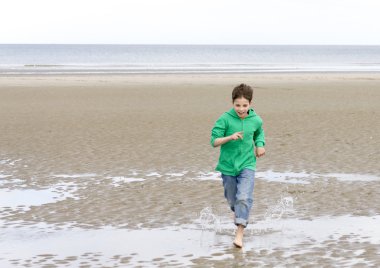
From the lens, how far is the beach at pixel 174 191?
682cm

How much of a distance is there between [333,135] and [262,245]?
9305 millimetres

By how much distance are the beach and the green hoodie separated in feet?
2.45

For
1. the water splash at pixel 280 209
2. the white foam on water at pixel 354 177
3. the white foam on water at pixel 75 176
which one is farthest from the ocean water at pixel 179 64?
the water splash at pixel 280 209

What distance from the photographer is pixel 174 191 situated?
9.97 metres

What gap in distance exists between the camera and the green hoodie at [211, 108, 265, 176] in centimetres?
705

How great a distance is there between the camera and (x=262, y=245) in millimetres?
7031

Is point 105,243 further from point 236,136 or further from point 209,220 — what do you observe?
point 236,136

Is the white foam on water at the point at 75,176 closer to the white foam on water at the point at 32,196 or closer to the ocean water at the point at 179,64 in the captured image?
the white foam on water at the point at 32,196

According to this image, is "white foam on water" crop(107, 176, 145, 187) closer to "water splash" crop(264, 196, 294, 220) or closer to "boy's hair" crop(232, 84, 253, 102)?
"water splash" crop(264, 196, 294, 220)

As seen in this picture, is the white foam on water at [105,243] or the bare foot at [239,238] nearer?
the white foam on water at [105,243]

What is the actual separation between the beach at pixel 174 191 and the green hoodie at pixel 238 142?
29.5 inches

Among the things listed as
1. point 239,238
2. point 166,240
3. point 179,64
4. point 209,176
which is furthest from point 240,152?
point 179,64

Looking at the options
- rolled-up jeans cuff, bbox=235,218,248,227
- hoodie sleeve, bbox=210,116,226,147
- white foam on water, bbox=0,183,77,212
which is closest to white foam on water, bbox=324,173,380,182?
white foam on water, bbox=0,183,77,212

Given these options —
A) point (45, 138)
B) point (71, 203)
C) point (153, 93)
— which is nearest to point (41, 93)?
point (153, 93)
